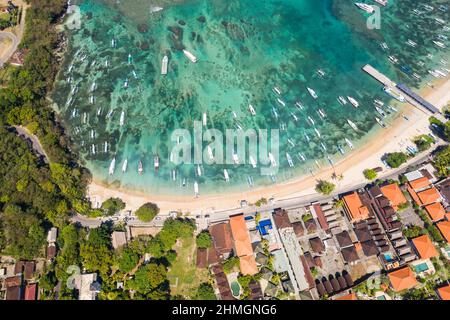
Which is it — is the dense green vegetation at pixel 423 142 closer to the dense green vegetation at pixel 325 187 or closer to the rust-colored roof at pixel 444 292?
the dense green vegetation at pixel 325 187

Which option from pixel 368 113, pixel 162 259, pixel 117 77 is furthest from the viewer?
pixel 117 77

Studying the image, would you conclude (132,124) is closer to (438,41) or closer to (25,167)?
(25,167)

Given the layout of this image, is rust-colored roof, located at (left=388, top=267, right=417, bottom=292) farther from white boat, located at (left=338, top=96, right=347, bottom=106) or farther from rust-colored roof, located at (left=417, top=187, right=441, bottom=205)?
white boat, located at (left=338, top=96, right=347, bottom=106)

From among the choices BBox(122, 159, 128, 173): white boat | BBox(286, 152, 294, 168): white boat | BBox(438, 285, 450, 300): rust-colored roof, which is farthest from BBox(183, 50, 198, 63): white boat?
BBox(438, 285, 450, 300): rust-colored roof

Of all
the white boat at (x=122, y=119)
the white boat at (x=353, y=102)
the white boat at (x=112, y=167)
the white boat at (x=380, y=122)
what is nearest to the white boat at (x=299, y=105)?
the white boat at (x=353, y=102)

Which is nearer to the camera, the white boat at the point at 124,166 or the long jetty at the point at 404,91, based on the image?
the white boat at the point at 124,166

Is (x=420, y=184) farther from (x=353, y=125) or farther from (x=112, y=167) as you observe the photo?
(x=112, y=167)
